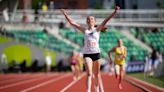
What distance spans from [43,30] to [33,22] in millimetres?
1721

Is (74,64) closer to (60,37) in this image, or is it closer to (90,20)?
(90,20)

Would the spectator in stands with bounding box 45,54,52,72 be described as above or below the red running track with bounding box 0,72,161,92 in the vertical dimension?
below

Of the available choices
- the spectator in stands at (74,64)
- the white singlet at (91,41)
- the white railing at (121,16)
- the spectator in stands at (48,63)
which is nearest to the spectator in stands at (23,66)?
the spectator in stands at (48,63)

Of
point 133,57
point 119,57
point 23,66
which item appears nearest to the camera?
point 119,57

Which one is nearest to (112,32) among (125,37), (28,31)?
(125,37)

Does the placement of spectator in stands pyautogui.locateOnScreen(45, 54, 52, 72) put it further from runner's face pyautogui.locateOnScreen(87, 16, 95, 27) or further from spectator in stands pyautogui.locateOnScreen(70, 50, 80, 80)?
runner's face pyautogui.locateOnScreen(87, 16, 95, 27)

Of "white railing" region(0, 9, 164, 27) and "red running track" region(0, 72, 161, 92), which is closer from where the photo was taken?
"red running track" region(0, 72, 161, 92)

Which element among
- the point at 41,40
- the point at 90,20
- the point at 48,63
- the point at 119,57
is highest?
the point at 90,20

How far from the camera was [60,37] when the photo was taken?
4769cm

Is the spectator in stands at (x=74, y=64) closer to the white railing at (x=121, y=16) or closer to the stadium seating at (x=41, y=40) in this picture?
the stadium seating at (x=41, y=40)

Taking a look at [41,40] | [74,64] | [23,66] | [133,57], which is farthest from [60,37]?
[74,64]

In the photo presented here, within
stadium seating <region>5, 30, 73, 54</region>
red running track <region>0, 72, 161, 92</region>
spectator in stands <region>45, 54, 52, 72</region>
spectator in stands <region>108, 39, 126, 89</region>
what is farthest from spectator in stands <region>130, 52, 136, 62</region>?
spectator in stands <region>108, 39, 126, 89</region>

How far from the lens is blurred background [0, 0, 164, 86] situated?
42.7 meters

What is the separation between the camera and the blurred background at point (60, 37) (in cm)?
4269
